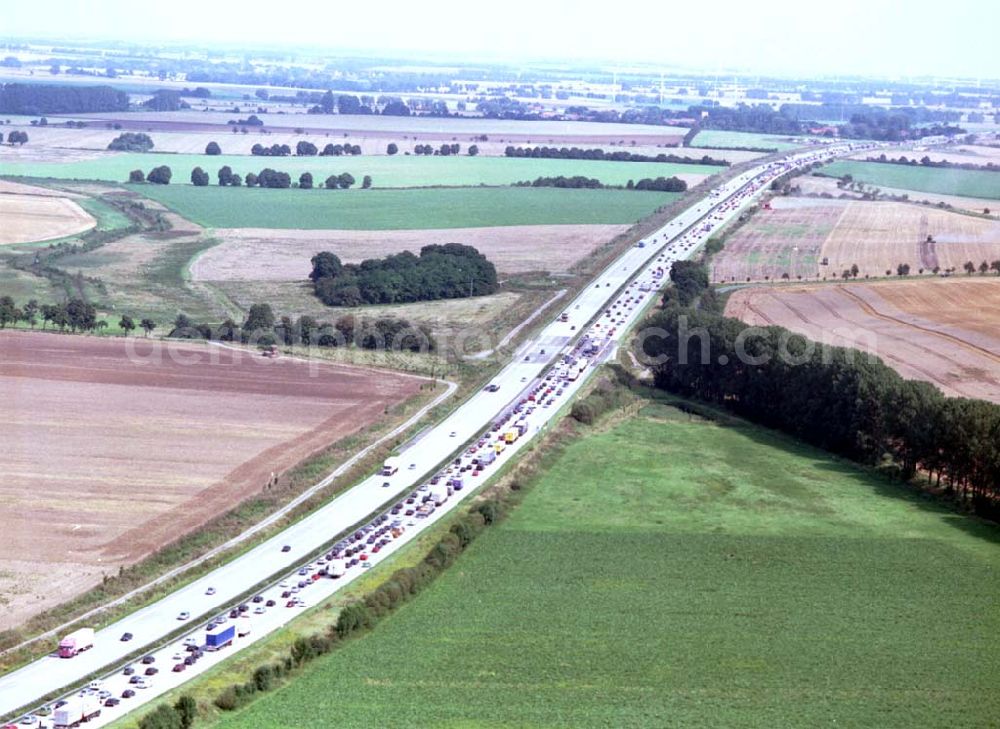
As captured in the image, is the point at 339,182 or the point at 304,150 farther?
the point at 304,150

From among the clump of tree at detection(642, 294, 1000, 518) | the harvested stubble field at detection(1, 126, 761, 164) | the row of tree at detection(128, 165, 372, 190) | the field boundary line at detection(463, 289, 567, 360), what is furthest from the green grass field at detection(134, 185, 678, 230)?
the clump of tree at detection(642, 294, 1000, 518)

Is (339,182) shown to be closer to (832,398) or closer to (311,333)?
(311,333)

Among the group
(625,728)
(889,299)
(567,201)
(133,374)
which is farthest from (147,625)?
(567,201)

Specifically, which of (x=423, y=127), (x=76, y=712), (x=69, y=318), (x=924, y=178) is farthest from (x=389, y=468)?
(x=423, y=127)

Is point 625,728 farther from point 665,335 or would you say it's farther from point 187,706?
point 665,335

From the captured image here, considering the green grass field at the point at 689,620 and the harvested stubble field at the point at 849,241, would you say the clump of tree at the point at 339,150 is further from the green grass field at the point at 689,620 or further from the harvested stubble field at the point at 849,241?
the green grass field at the point at 689,620

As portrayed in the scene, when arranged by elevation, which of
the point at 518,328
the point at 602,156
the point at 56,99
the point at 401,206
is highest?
Result: the point at 56,99

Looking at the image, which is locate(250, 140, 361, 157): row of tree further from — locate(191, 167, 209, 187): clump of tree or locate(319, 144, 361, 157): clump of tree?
locate(191, 167, 209, 187): clump of tree

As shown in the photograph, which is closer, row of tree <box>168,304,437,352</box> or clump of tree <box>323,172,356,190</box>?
row of tree <box>168,304,437,352</box>
